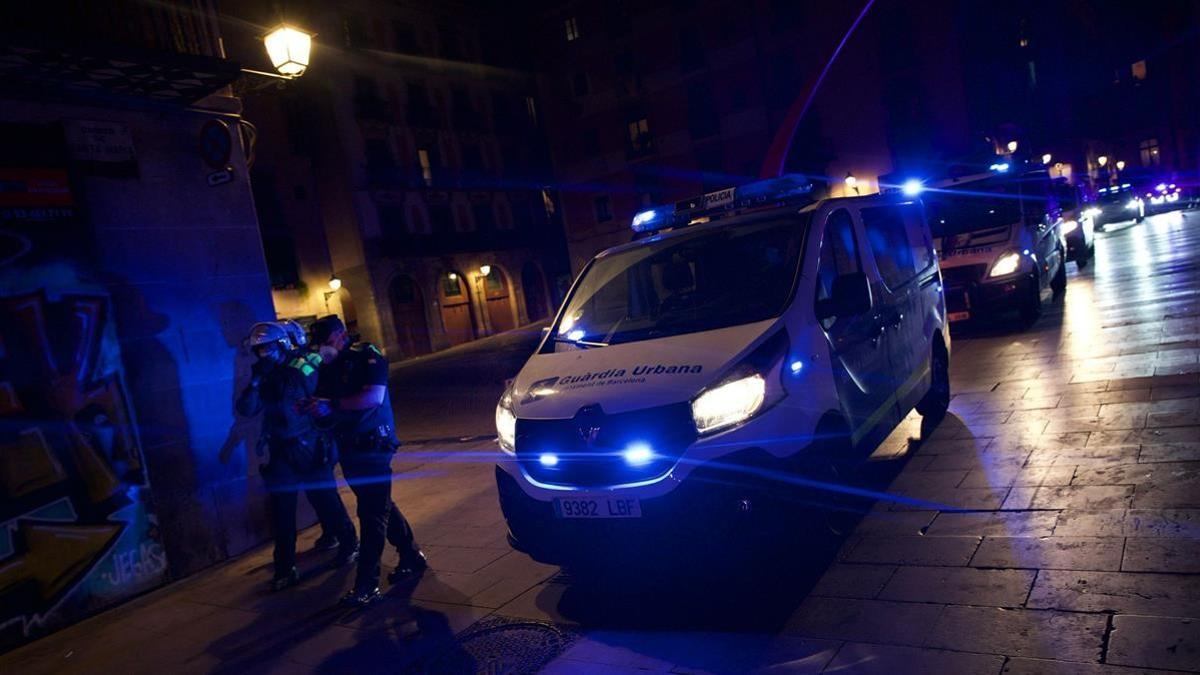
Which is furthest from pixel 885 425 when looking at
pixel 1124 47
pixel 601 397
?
pixel 1124 47

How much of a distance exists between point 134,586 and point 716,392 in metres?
4.92

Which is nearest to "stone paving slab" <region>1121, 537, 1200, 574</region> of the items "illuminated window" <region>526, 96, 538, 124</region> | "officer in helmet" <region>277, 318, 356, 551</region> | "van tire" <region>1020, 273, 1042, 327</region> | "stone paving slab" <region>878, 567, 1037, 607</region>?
"stone paving slab" <region>878, 567, 1037, 607</region>

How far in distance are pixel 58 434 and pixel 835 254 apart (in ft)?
18.3

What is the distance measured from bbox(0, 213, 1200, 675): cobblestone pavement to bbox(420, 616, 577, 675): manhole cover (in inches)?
0.7

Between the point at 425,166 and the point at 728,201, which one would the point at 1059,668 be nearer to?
the point at 728,201

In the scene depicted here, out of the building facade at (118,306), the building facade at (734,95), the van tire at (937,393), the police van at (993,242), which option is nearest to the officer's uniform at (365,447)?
the building facade at (118,306)

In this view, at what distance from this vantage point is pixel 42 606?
5020 mm

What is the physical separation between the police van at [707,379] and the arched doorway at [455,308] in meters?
30.6

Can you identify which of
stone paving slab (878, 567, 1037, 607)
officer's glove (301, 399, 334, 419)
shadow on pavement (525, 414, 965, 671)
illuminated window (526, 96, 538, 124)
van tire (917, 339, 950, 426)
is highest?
illuminated window (526, 96, 538, 124)

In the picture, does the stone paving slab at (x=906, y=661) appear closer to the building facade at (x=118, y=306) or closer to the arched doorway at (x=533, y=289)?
the building facade at (x=118, y=306)

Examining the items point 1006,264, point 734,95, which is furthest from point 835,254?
point 734,95

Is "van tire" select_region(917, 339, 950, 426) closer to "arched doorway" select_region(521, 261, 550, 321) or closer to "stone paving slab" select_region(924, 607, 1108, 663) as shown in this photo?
"stone paving slab" select_region(924, 607, 1108, 663)

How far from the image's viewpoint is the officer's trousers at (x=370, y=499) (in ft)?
15.0

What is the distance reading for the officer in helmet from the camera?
5.04 m
